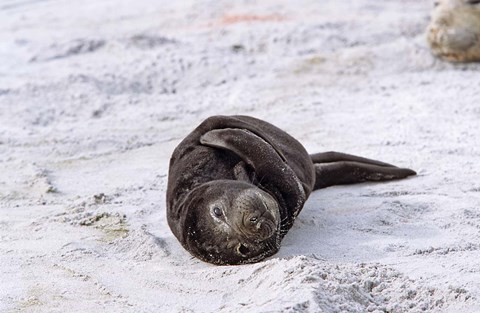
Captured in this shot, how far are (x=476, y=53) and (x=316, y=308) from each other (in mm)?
4565

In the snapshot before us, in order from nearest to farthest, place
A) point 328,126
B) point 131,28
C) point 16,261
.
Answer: point 16,261 < point 328,126 < point 131,28

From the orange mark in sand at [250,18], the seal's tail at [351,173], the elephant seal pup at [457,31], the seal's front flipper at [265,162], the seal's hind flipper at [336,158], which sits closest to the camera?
the seal's front flipper at [265,162]

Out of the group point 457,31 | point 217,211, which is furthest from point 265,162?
point 457,31

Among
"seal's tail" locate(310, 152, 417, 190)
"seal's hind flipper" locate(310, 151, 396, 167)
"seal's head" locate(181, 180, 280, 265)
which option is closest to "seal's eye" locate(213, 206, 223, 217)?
"seal's head" locate(181, 180, 280, 265)

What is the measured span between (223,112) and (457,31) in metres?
1.92

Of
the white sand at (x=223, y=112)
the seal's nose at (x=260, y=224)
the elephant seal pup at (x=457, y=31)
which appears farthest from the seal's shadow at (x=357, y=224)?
the elephant seal pup at (x=457, y=31)

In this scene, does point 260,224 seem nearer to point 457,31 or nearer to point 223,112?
point 223,112

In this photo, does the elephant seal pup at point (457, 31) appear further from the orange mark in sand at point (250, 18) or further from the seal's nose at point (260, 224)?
the seal's nose at point (260, 224)

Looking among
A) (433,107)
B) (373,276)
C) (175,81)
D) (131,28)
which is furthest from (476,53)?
(373,276)

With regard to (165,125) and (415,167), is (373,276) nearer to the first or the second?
(415,167)

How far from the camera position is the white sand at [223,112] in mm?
3988

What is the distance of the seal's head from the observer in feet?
13.5

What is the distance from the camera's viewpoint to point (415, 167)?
5699 millimetres

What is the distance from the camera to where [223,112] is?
713 cm
